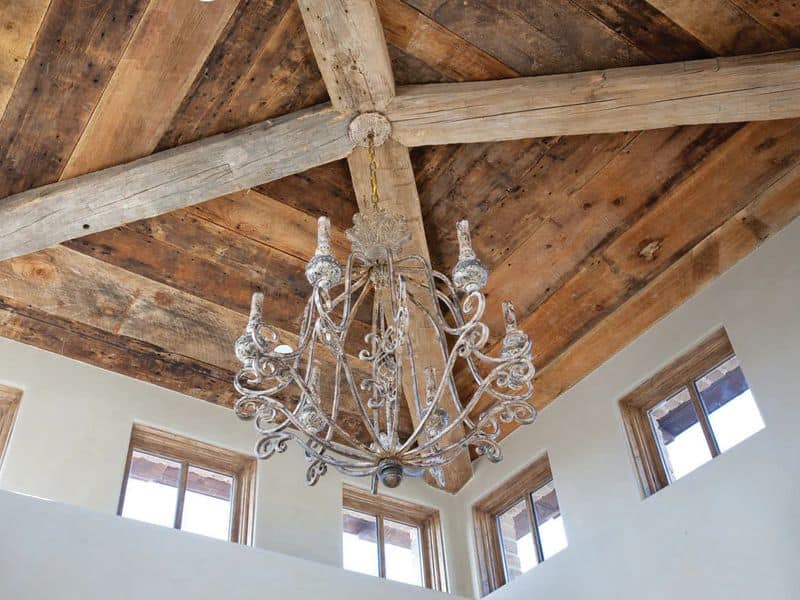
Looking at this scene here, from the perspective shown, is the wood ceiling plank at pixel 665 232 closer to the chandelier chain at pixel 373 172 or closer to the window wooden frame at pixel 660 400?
the window wooden frame at pixel 660 400

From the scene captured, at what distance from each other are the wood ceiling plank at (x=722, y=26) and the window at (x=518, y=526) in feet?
8.71

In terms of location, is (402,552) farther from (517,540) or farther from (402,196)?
(402,196)

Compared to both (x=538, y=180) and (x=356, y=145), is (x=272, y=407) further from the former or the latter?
(x=538, y=180)

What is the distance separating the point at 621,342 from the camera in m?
5.34

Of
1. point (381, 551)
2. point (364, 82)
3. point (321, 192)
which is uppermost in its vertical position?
point (321, 192)

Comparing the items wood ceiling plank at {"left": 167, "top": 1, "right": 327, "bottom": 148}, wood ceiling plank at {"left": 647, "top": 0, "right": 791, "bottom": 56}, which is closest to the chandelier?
wood ceiling plank at {"left": 167, "top": 1, "right": 327, "bottom": 148}

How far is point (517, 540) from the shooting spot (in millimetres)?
5688

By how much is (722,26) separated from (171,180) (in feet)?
8.65

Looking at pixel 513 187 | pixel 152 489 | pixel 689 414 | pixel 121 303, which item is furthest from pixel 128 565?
pixel 689 414

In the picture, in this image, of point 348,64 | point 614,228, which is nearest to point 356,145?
point 348,64

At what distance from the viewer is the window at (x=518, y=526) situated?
215 inches

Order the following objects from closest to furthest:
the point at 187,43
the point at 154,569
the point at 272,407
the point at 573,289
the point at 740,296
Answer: the point at 272,407, the point at 187,43, the point at 154,569, the point at 740,296, the point at 573,289

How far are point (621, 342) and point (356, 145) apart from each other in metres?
2.01

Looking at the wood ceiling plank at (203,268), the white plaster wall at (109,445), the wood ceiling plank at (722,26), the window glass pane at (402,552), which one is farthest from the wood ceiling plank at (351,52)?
the window glass pane at (402,552)
